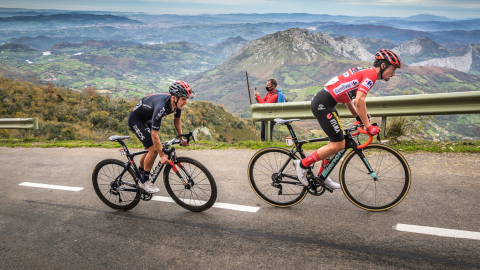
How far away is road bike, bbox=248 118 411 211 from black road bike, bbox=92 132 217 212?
799mm

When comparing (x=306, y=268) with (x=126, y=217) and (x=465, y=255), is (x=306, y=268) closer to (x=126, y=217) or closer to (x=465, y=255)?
(x=465, y=255)

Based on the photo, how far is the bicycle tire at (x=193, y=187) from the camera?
4345mm

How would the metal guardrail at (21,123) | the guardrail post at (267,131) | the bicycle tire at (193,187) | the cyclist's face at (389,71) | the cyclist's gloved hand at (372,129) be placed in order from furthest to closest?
the metal guardrail at (21,123) < the guardrail post at (267,131) < the bicycle tire at (193,187) < the cyclist's face at (389,71) < the cyclist's gloved hand at (372,129)

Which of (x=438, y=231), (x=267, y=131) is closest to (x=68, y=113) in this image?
(x=267, y=131)

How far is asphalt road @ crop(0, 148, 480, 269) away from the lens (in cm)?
336

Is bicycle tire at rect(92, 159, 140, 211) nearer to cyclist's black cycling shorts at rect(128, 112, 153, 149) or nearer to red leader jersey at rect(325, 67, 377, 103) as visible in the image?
cyclist's black cycling shorts at rect(128, 112, 153, 149)

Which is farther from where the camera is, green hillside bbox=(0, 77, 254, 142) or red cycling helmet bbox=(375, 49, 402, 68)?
green hillside bbox=(0, 77, 254, 142)

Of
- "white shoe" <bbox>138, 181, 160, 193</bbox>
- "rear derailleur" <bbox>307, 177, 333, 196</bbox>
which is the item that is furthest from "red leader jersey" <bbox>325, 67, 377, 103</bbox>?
"white shoe" <bbox>138, 181, 160, 193</bbox>

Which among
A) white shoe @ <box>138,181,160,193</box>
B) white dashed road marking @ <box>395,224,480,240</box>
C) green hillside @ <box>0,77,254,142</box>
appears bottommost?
green hillside @ <box>0,77,254,142</box>

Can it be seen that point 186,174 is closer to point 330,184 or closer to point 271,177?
point 271,177

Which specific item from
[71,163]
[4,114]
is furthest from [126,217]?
[4,114]

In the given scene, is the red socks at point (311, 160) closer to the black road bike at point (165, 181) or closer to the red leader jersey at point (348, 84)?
the red leader jersey at point (348, 84)

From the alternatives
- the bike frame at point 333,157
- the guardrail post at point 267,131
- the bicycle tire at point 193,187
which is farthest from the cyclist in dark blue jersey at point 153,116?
the guardrail post at point 267,131

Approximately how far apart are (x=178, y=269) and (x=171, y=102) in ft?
6.87
